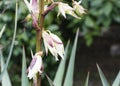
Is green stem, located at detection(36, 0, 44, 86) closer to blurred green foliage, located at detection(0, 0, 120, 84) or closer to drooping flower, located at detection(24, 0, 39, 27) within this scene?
drooping flower, located at detection(24, 0, 39, 27)

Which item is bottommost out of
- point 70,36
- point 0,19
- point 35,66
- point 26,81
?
point 70,36

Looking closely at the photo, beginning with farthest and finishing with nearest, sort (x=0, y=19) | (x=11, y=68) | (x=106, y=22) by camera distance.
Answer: (x=106, y=22), (x=11, y=68), (x=0, y=19)

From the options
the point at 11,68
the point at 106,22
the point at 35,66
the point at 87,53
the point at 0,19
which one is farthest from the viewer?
the point at 87,53

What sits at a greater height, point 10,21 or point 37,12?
point 37,12

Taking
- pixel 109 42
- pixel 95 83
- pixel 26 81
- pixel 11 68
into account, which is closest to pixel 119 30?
pixel 109 42

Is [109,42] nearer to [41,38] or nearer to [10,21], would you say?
[10,21]

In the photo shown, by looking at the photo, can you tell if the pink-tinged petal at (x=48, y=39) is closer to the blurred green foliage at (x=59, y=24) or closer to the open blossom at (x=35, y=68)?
the open blossom at (x=35, y=68)

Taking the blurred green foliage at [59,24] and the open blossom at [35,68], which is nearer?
the open blossom at [35,68]

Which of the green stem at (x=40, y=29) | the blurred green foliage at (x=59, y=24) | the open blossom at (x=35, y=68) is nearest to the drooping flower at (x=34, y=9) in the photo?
the green stem at (x=40, y=29)

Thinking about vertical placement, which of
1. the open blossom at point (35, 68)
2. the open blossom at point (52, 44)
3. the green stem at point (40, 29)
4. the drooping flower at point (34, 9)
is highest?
the drooping flower at point (34, 9)
